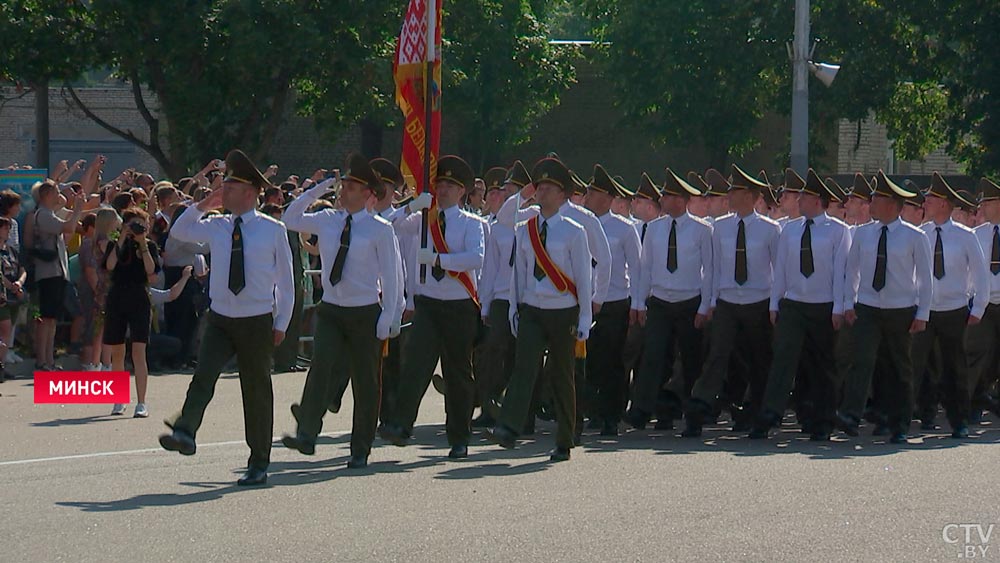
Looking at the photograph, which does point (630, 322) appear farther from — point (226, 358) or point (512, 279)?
point (226, 358)

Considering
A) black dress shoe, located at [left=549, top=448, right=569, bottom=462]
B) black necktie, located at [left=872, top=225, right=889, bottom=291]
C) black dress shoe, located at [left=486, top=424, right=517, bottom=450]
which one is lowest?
black dress shoe, located at [left=549, top=448, right=569, bottom=462]

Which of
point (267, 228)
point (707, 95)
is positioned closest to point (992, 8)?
point (707, 95)

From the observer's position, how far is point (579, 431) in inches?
508

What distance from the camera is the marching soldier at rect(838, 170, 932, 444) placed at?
13.4 meters

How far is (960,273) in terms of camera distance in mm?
14328

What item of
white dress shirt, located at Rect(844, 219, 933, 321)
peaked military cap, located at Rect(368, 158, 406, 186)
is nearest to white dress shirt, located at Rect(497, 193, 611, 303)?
peaked military cap, located at Rect(368, 158, 406, 186)

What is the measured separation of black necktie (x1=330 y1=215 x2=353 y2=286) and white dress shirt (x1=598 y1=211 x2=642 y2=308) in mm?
3411

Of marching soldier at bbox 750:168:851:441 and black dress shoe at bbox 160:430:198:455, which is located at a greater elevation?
marching soldier at bbox 750:168:851:441

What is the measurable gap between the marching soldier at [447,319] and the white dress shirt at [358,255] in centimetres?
74

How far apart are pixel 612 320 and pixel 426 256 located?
258 centimetres

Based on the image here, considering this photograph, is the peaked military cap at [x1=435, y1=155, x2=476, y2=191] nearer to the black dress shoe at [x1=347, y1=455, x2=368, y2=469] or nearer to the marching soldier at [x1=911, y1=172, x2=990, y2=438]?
the black dress shoe at [x1=347, y1=455, x2=368, y2=469]

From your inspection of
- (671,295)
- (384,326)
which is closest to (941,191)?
(671,295)

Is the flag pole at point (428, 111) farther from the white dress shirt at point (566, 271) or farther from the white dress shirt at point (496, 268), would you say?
the white dress shirt at point (566, 271)

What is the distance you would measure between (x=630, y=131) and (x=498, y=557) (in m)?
45.4
